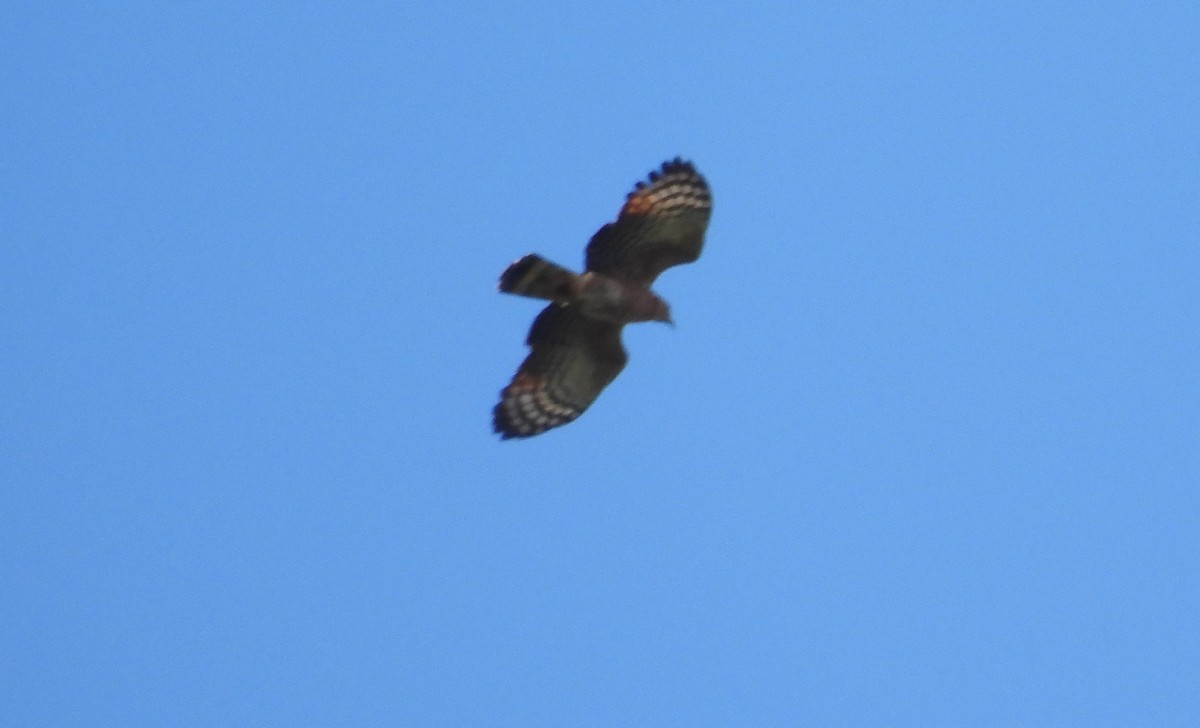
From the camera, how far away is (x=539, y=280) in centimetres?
1398

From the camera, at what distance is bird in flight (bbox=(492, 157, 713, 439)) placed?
14414 millimetres

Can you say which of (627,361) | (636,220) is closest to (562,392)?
(627,361)

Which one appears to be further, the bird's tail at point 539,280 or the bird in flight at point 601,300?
the bird in flight at point 601,300

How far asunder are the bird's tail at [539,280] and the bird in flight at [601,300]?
11 mm

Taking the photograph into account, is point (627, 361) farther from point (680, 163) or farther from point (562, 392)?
point (680, 163)

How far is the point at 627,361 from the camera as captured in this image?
15.0 metres

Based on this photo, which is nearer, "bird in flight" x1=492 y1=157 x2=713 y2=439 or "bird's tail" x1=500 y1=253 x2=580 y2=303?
"bird's tail" x1=500 y1=253 x2=580 y2=303

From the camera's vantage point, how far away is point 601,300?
14.4 meters

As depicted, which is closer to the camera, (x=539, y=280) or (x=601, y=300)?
(x=539, y=280)

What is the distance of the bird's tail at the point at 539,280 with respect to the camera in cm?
1377

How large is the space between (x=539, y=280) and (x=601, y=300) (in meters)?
0.64

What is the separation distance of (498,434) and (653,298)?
1699 mm

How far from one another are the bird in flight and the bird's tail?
0.01m

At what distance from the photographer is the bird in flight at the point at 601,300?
14414 millimetres
